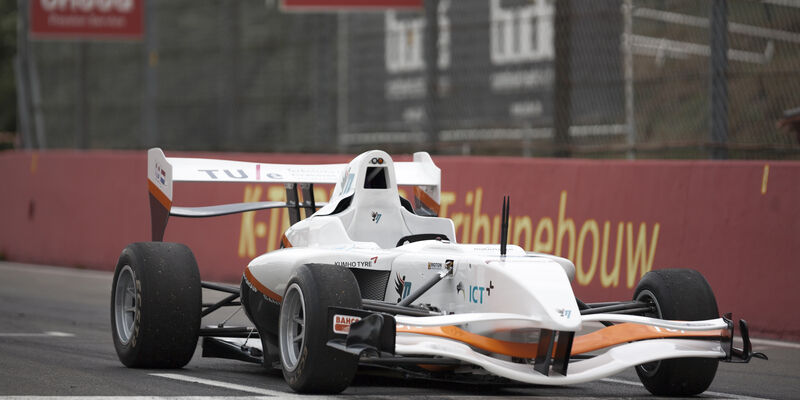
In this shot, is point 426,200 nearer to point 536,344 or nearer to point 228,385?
point 228,385

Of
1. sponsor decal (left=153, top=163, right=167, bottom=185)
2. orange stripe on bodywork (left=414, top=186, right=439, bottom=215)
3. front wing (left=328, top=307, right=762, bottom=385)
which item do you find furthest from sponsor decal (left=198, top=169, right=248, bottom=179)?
front wing (left=328, top=307, right=762, bottom=385)

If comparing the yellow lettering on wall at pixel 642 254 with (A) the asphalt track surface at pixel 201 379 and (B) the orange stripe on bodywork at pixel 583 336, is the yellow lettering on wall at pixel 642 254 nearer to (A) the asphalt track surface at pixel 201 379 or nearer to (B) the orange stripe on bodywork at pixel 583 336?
(A) the asphalt track surface at pixel 201 379

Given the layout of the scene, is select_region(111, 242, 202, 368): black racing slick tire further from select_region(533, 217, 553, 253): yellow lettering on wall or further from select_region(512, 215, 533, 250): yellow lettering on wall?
select_region(512, 215, 533, 250): yellow lettering on wall

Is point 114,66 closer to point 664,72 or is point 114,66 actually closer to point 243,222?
point 243,222

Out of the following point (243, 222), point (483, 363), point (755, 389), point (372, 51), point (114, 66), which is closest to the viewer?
point (483, 363)

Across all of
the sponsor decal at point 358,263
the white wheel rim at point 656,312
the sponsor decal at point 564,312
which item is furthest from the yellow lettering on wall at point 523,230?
the sponsor decal at point 564,312

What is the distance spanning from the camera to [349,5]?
23.2m

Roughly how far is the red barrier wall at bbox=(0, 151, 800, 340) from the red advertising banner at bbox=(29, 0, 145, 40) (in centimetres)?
968

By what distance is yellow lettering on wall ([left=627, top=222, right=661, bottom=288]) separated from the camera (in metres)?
12.6

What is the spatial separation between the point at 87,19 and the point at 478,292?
21.0 m

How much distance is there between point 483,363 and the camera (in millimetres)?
7414

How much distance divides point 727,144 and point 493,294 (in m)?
5.92

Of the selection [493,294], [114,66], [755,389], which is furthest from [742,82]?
[114,66]

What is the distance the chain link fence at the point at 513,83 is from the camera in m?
14.2
